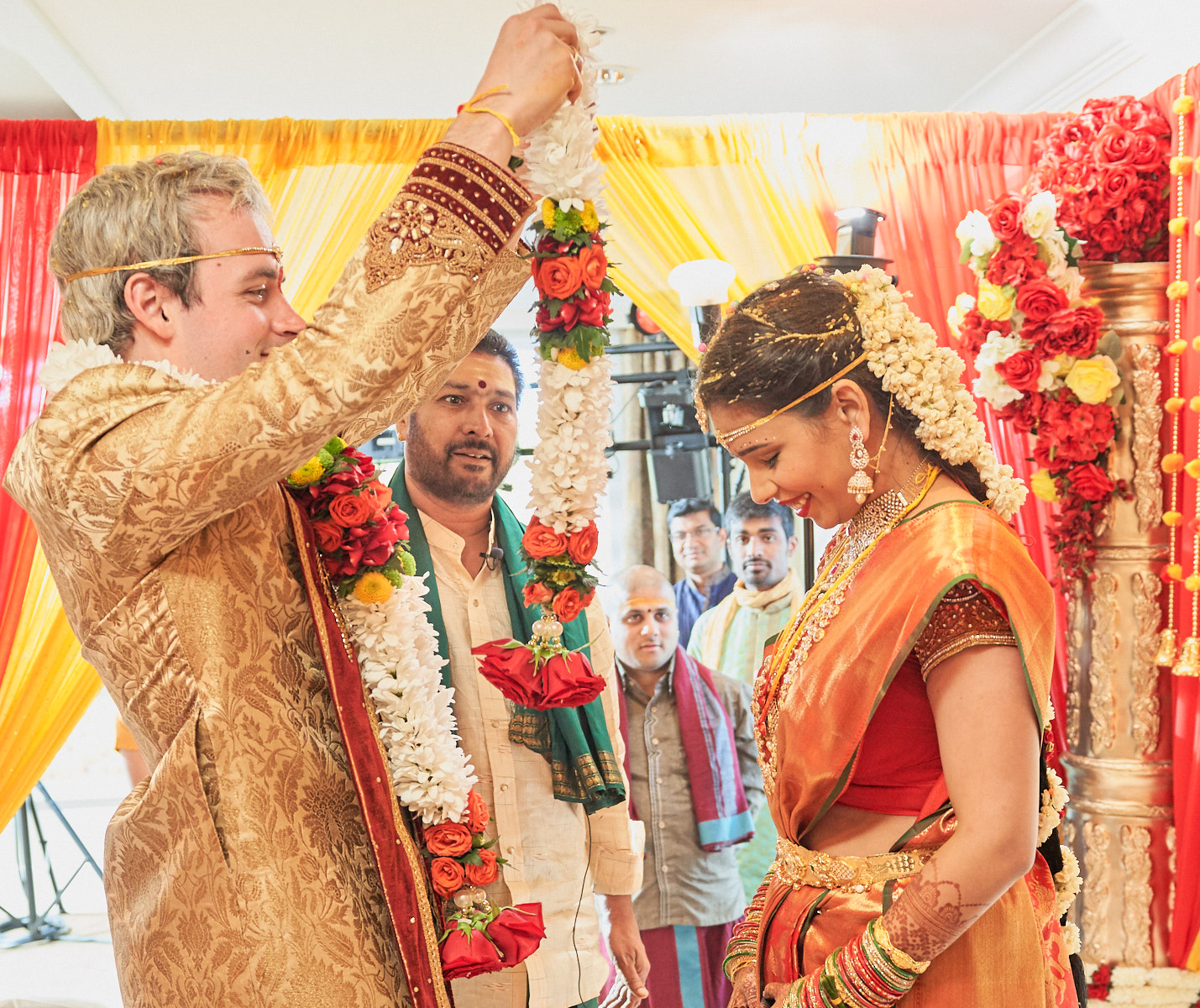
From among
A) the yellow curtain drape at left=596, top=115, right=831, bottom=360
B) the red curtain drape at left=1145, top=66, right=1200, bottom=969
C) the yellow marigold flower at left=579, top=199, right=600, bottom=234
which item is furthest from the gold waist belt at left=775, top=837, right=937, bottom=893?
the yellow curtain drape at left=596, top=115, right=831, bottom=360

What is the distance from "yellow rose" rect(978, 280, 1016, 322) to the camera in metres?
3.92

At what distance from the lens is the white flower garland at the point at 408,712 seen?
1.60 metres

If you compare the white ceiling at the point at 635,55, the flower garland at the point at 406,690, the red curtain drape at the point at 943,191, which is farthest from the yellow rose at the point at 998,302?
the flower garland at the point at 406,690

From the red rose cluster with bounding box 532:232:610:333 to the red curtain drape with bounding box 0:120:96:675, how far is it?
10.4ft

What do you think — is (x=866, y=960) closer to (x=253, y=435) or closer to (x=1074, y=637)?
(x=253, y=435)

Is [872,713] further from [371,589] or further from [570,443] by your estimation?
[371,589]

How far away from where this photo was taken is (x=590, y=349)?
5.55 ft

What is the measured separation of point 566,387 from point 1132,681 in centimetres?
313

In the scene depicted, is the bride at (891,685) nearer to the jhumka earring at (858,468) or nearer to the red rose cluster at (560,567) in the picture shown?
the jhumka earring at (858,468)

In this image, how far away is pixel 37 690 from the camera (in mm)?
4102

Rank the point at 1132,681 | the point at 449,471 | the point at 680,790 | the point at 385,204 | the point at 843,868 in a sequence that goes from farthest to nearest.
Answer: the point at 385,204
the point at 1132,681
the point at 680,790
the point at 449,471
the point at 843,868

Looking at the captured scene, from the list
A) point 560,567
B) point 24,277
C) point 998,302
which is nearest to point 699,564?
point 998,302

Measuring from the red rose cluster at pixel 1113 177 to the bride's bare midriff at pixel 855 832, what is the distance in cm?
308

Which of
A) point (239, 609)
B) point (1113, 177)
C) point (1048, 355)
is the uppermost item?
point (1113, 177)
